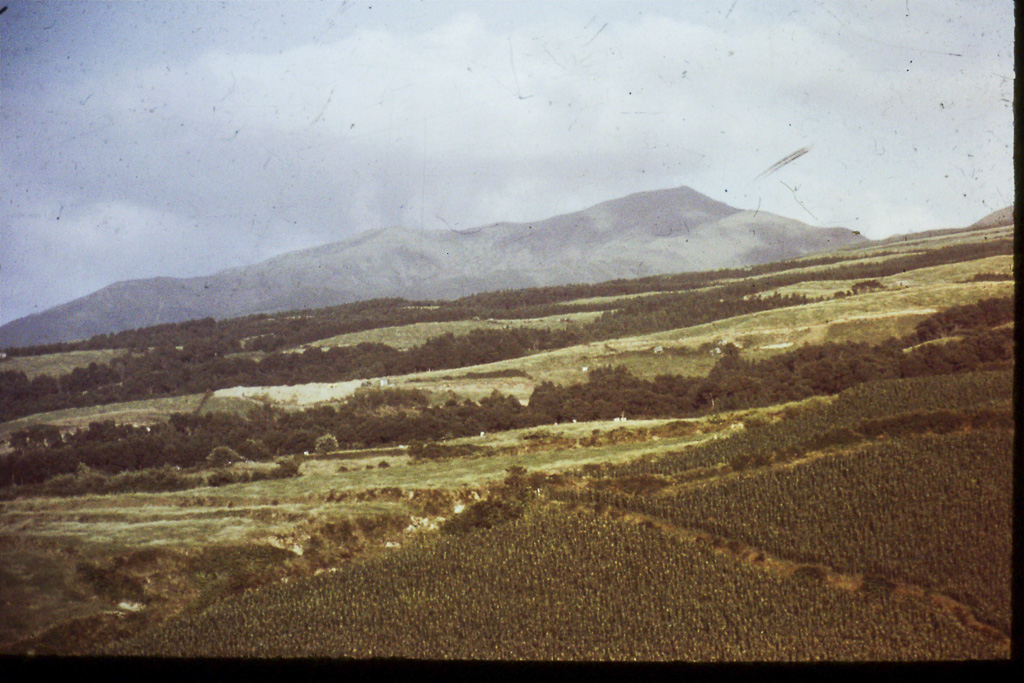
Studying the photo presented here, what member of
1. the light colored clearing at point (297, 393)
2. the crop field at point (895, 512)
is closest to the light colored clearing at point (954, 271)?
the crop field at point (895, 512)

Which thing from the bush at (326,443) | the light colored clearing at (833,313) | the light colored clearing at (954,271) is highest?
the light colored clearing at (954,271)

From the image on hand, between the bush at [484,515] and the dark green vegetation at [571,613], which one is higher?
the bush at [484,515]

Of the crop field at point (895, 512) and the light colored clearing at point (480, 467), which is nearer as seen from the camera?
the crop field at point (895, 512)

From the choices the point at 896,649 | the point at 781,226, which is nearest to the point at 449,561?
the point at 896,649

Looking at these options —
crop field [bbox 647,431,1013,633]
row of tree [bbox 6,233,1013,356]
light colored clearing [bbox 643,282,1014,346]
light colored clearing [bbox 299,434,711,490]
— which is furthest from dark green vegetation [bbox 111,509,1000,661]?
row of tree [bbox 6,233,1013,356]

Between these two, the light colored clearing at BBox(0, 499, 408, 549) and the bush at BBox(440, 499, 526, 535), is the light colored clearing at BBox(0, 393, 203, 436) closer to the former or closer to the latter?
the light colored clearing at BBox(0, 499, 408, 549)

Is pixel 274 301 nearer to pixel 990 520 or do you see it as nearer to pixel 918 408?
pixel 918 408

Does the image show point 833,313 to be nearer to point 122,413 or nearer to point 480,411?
point 480,411

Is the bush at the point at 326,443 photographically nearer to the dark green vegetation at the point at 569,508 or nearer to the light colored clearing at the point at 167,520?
the dark green vegetation at the point at 569,508
